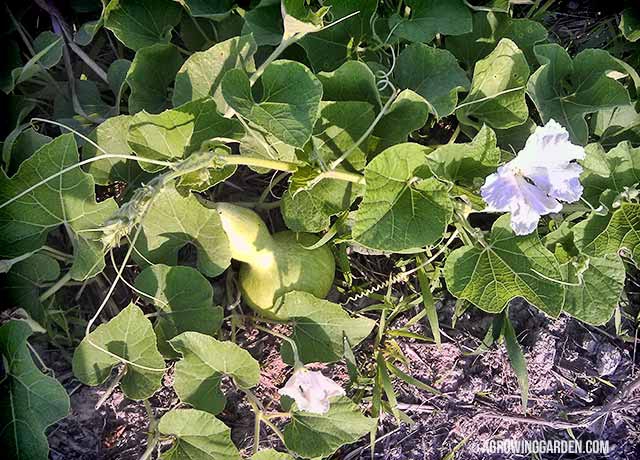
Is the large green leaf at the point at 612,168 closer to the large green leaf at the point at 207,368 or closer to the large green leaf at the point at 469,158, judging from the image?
the large green leaf at the point at 469,158

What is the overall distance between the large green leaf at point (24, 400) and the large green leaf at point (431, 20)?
930 mm

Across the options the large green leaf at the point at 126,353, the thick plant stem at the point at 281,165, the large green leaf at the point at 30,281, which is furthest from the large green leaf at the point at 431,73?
the large green leaf at the point at 30,281

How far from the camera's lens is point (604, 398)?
1586 mm

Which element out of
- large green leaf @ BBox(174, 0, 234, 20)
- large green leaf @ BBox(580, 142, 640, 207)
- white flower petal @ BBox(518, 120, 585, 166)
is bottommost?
large green leaf @ BBox(580, 142, 640, 207)

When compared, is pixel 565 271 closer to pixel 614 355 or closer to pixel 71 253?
pixel 614 355

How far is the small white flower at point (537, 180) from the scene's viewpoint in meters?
1.06

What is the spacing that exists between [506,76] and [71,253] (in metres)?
1.01

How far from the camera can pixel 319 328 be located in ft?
4.43

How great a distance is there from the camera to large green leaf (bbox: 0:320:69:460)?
1.18 metres

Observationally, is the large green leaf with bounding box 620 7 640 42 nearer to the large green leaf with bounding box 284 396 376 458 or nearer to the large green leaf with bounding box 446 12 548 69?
the large green leaf with bounding box 446 12 548 69

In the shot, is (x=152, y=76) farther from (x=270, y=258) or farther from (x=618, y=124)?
(x=618, y=124)

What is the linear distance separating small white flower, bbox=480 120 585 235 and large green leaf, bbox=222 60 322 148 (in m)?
0.32

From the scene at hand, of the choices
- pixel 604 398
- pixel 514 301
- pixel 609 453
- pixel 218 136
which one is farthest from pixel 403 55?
pixel 609 453

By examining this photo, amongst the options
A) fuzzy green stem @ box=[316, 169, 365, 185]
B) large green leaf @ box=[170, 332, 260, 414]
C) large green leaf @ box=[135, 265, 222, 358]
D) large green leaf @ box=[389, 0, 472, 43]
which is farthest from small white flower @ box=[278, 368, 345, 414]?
large green leaf @ box=[389, 0, 472, 43]
